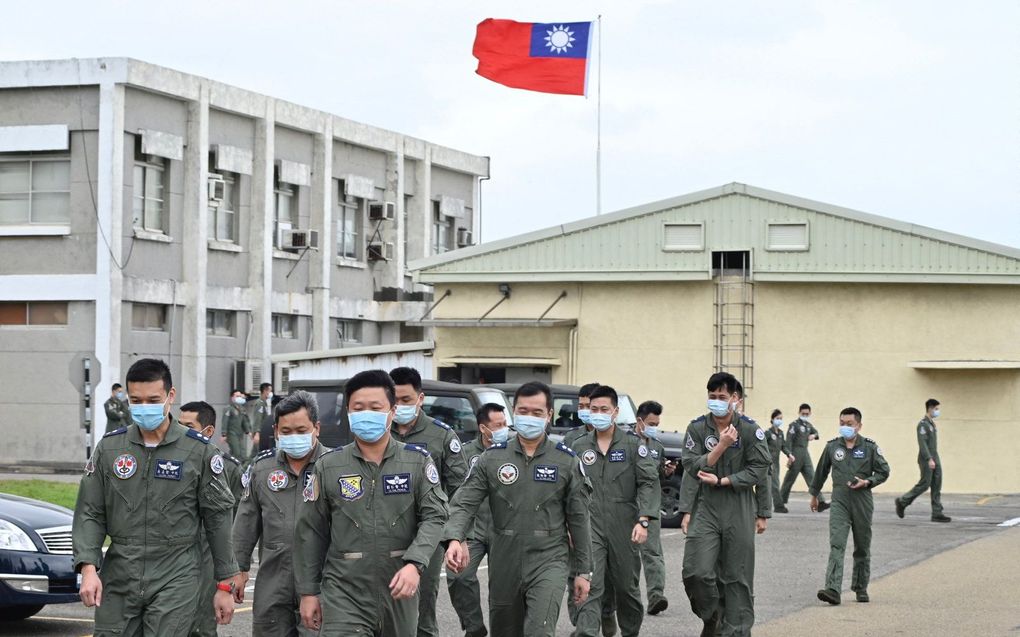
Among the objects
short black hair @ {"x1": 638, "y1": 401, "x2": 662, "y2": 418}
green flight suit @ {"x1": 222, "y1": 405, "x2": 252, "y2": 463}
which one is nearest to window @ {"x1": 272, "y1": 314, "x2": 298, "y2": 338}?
green flight suit @ {"x1": 222, "y1": 405, "x2": 252, "y2": 463}

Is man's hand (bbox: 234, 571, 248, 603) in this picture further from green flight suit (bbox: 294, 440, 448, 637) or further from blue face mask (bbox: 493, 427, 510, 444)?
blue face mask (bbox: 493, 427, 510, 444)

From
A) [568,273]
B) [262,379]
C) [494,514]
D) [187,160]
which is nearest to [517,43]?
[568,273]

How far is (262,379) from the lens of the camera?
139 ft

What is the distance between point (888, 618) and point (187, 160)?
29.0 meters

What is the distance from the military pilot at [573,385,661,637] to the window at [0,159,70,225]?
28.4 metres

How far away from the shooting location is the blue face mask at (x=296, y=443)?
9445mm

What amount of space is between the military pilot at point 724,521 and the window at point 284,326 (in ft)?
106

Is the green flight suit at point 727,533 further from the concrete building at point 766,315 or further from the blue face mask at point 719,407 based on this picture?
the concrete building at point 766,315

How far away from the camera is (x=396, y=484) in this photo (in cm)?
793

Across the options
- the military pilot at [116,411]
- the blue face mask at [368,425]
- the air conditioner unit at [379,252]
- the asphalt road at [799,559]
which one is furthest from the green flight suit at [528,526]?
the air conditioner unit at [379,252]

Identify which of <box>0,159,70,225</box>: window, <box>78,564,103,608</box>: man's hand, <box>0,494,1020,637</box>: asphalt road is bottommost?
<box>0,494,1020,637</box>: asphalt road

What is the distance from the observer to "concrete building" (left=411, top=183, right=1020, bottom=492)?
110 feet

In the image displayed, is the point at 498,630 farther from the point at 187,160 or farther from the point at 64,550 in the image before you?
the point at 187,160

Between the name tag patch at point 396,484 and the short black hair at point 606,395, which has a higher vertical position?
the short black hair at point 606,395
